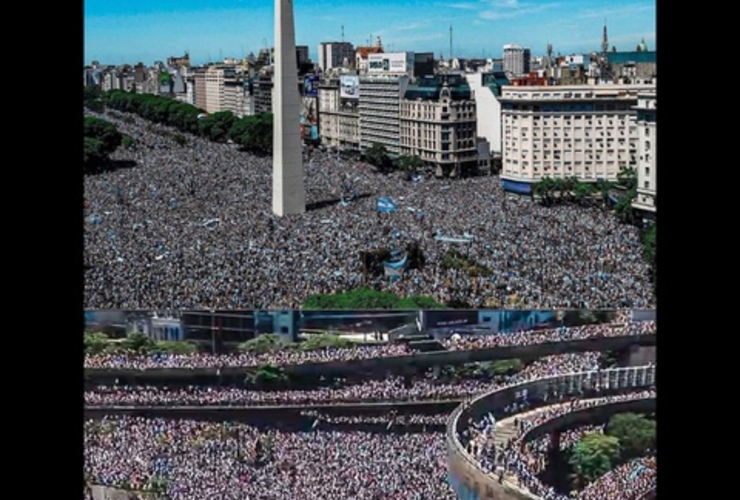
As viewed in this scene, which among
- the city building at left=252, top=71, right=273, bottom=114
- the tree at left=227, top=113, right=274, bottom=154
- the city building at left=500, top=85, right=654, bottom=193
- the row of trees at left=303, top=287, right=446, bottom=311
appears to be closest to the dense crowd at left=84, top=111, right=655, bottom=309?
the row of trees at left=303, top=287, right=446, bottom=311

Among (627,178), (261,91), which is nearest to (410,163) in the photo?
(627,178)

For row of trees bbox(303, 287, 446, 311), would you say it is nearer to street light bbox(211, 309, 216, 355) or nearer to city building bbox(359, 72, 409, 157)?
street light bbox(211, 309, 216, 355)

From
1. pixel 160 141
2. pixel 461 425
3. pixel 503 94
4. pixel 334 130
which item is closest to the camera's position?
pixel 461 425

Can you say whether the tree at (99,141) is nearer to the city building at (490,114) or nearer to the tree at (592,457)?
the city building at (490,114)

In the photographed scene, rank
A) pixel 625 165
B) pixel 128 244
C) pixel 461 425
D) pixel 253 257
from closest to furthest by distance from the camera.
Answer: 1. pixel 461 425
2. pixel 253 257
3. pixel 128 244
4. pixel 625 165

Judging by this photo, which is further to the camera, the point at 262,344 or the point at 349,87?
the point at 349,87

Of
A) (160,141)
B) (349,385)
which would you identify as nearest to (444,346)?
(349,385)

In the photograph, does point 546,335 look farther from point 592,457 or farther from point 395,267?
point 395,267
